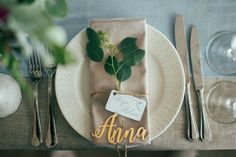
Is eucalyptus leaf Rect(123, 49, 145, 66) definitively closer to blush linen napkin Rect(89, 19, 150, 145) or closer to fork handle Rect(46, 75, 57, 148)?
blush linen napkin Rect(89, 19, 150, 145)

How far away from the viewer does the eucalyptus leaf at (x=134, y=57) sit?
2.13 ft

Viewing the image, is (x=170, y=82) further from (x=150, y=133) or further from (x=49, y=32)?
(x=49, y=32)

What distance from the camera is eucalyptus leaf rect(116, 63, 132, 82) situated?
65 centimetres

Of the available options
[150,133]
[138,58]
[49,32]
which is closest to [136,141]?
[150,133]

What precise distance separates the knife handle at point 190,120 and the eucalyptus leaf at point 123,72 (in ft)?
0.38

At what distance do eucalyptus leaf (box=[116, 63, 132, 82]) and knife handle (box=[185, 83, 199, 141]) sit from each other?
0.12 m

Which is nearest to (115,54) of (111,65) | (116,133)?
(111,65)

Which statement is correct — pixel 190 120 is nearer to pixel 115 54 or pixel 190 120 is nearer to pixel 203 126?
pixel 203 126

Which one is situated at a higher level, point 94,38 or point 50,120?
point 94,38

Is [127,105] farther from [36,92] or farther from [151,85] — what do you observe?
[36,92]

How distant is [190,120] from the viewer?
0.68 m

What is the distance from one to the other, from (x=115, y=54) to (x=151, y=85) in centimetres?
9

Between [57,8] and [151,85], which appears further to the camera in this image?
[151,85]

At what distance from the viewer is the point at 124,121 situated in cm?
65
